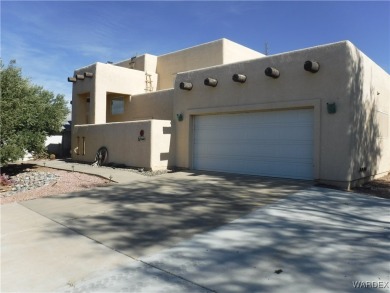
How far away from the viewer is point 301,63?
9.94 m

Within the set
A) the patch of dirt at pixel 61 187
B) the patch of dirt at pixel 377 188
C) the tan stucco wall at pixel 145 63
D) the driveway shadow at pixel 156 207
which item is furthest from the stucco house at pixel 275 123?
the tan stucco wall at pixel 145 63

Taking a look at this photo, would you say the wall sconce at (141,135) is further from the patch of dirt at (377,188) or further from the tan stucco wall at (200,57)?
the patch of dirt at (377,188)

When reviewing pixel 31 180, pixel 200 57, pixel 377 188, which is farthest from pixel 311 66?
pixel 31 180

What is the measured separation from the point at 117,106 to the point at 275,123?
1251cm

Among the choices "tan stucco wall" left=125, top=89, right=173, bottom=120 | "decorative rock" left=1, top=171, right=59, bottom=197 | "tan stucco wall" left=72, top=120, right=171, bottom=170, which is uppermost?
"tan stucco wall" left=125, top=89, right=173, bottom=120

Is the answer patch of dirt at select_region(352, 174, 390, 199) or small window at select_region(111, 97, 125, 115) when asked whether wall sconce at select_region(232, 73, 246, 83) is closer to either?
patch of dirt at select_region(352, 174, 390, 199)

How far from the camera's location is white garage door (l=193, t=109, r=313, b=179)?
1012 centimetres

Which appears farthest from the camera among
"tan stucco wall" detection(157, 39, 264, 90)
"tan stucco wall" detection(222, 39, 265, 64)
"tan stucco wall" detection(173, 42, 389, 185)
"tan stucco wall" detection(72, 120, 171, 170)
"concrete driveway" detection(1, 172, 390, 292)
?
"tan stucco wall" detection(157, 39, 264, 90)

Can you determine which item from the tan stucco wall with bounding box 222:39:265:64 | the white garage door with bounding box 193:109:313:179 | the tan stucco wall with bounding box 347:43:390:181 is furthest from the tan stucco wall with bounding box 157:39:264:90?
the tan stucco wall with bounding box 347:43:390:181

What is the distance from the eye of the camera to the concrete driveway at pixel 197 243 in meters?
3.42

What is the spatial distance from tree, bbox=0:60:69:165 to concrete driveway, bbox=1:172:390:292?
18.1 feet

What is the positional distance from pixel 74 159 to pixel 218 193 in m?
12.8

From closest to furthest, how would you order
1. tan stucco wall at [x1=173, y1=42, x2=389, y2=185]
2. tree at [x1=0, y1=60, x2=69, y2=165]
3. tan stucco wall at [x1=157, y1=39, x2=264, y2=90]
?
tan stucco wall at [x1=173, y1=42, x2=389, y2=185] → tree at [x1=0, y1=60, x2=69, y2=165] → tan stucco wall at [x1=157, y1=39, x2=264, y2=90]

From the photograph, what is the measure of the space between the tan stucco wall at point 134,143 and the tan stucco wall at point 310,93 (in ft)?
6.40
